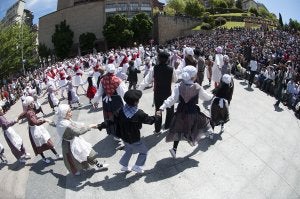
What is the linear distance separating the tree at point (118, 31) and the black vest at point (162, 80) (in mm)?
46435

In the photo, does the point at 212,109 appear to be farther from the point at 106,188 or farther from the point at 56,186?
the point at 56,186

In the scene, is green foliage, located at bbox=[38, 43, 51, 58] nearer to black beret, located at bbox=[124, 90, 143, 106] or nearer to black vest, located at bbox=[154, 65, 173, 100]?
black vest, located at bbox=[154, 65, 173, 100]

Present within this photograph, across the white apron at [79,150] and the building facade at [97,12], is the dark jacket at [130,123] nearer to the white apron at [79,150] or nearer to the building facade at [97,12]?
the white apron at [79,150]

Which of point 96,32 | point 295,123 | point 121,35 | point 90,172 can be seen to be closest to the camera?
point 90,172

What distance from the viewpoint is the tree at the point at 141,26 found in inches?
2172

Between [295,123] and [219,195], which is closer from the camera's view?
[219,195]

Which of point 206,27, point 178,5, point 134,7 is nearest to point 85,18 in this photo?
point 134,7

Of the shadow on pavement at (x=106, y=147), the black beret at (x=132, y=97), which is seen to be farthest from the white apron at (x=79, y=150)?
the black beret at (x=132, y=97)

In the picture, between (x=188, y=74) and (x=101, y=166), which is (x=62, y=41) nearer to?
(x=101, y=166)

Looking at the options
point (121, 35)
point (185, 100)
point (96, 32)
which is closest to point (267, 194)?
point (185, 100)

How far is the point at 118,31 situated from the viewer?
5509 centimetres

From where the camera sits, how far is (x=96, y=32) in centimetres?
6259

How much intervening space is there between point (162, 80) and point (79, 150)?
2.56 meters

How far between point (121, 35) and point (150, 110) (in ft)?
145
